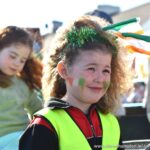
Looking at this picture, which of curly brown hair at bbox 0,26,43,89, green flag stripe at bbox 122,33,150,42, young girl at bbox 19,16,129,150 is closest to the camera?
young girl at bbox 19,16,129,150

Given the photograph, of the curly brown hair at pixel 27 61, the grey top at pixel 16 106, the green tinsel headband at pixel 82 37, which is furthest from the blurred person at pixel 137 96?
the green tinsel headband at pixel 82 37

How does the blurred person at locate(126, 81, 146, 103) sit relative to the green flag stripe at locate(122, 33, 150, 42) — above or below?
below

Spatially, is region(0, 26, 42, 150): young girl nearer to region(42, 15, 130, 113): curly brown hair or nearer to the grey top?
the grey top

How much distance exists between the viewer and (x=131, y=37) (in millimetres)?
1786

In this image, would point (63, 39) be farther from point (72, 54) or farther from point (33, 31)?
point (33, 31)

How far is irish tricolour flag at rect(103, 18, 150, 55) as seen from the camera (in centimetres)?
175

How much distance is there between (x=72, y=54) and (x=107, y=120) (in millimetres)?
344

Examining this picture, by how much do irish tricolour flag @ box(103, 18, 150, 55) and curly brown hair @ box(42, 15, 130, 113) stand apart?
1.8 inches

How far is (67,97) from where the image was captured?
1652mm

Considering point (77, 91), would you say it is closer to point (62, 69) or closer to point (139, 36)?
point (62, 69)

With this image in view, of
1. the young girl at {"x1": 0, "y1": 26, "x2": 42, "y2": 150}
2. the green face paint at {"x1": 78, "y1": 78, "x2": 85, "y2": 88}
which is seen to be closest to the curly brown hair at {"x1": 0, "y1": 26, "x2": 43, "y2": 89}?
the young girl at {"x1": 0, "y1": 26, "x2": 42, "y2": 150}

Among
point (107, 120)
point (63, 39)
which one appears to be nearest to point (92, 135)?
point (107, 120)

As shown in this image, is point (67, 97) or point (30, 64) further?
point (30, 64)

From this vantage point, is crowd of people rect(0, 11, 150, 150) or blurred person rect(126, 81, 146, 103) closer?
crowd of people rect(0, 11, 150, 150)
